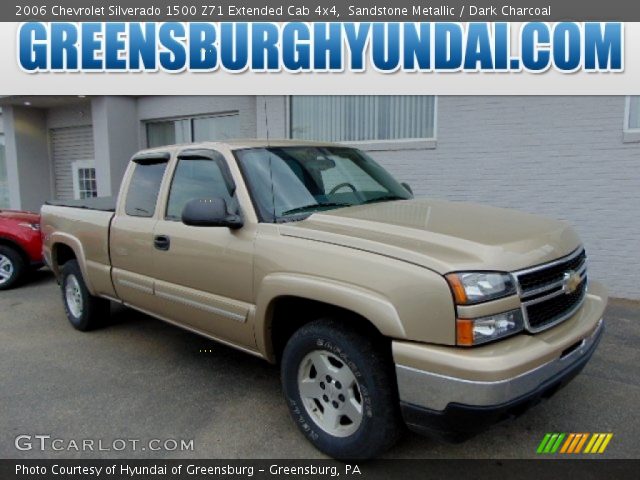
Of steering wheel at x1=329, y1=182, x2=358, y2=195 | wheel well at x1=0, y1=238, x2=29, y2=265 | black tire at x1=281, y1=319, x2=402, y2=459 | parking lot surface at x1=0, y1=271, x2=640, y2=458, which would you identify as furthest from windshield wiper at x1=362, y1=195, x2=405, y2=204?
wheel well at x1=0, y1=238, x2=29, y2=265

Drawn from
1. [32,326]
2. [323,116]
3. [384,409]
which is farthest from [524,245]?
[323,116]

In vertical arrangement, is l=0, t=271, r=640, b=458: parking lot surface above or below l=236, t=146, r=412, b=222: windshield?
below

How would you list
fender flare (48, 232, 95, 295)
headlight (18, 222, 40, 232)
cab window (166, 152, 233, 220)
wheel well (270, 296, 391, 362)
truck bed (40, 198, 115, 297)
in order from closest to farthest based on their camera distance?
wheel well (270, 296, 391, 362)
cab window (166, 152, 233, 220)
truck bed (40, 198, 115, 297)
fender flare (48, 232, 95, 295)
headlight (18, 222, 40, 232)

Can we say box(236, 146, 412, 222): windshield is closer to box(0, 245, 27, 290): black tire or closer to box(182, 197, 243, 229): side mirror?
box(182, 197, 243, 229): side mirror

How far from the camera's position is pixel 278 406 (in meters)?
3.55

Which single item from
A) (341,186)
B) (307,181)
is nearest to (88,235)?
(307,181)

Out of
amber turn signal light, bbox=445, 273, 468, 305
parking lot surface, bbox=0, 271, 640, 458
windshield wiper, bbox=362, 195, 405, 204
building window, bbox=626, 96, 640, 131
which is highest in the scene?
building window, bbox=626, 96, 640, 131

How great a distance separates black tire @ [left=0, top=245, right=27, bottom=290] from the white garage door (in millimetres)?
5842

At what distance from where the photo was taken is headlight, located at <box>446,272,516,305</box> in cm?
233

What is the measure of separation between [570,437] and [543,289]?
1.17m

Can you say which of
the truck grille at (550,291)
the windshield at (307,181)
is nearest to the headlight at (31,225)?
the windshield at (307,181)

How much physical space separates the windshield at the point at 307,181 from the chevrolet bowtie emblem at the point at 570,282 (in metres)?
1.45

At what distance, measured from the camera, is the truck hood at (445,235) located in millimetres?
2473

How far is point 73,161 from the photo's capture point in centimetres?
1327
